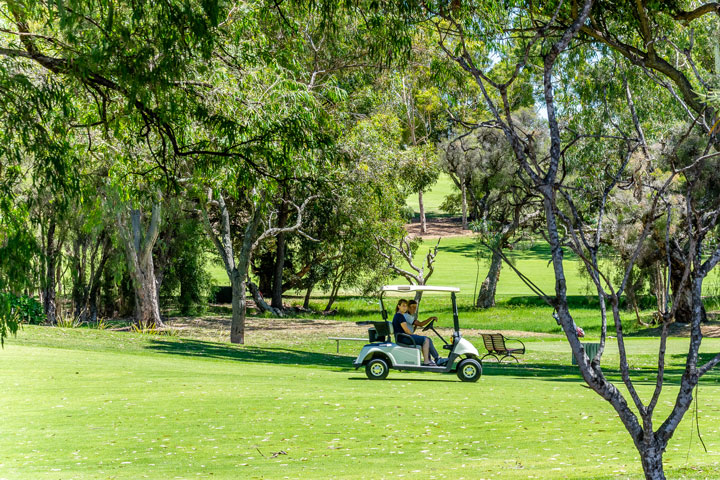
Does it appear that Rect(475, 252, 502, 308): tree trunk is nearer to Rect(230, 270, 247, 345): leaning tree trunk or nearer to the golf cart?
Rect(230, 270, 247, 345): leaning tree trunk

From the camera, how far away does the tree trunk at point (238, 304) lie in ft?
83.1

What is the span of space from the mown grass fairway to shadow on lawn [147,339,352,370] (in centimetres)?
257

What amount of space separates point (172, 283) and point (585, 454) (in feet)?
104

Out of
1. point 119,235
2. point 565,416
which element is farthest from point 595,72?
point 119,235

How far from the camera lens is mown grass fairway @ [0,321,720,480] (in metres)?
8.45

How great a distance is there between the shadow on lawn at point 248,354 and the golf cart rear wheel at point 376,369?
10.9 ft

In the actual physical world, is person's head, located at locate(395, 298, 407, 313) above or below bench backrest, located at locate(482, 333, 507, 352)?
above

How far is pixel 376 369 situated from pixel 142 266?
55.5 feet

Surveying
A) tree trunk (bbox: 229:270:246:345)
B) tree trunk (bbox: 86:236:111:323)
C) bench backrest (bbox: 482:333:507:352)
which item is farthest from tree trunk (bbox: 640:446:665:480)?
tree trunk (bbox: 86:236:111:323)

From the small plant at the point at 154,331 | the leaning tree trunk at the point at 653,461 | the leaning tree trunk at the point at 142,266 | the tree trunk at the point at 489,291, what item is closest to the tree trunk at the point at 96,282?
the leaning tree trunk at the point at 142,266

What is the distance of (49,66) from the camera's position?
884 cm

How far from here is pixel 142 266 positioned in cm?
3067

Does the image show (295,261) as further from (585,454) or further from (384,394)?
(585,454)

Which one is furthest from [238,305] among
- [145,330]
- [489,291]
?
[489,291]
